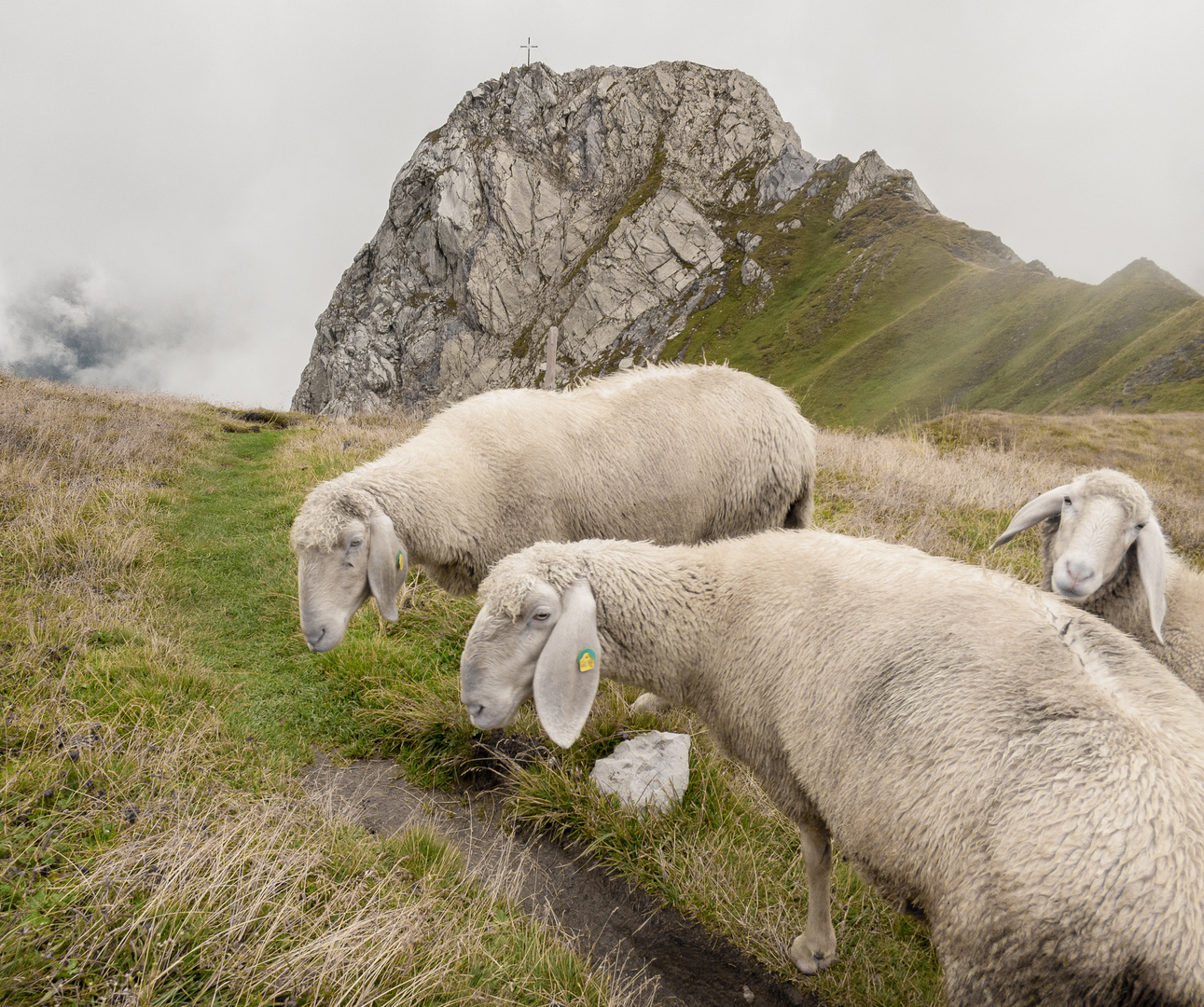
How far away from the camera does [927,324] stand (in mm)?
78875

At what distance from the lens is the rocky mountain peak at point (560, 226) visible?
307ft

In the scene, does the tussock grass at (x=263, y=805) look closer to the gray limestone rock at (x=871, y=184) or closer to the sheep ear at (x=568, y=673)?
the sheep ear at (x=568, y=673)

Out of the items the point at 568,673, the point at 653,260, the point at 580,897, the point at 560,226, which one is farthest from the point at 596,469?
the point at 560,226

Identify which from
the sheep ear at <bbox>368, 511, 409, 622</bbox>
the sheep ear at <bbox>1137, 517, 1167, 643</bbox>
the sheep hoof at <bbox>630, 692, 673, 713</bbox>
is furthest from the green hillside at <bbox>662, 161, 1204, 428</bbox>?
the sheep ear at <bbox>368, 511, 409, 622</bbox>

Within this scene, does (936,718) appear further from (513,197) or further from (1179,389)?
(513,197)

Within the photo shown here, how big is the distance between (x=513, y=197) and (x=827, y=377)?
56.3 metres

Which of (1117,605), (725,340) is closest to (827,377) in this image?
(725,340)

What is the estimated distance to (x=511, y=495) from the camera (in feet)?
17.1

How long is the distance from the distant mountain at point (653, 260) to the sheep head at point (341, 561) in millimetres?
74923

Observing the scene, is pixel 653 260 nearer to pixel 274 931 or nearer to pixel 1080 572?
pixel 1080 572

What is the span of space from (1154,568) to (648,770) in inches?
137

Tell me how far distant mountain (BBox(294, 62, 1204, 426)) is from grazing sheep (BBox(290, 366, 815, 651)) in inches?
2865

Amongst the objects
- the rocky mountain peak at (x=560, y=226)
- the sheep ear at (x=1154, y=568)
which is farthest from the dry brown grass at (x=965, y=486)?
the rocky mountain peak at (x=560, y=226)

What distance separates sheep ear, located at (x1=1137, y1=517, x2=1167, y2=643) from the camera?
12.0ft
